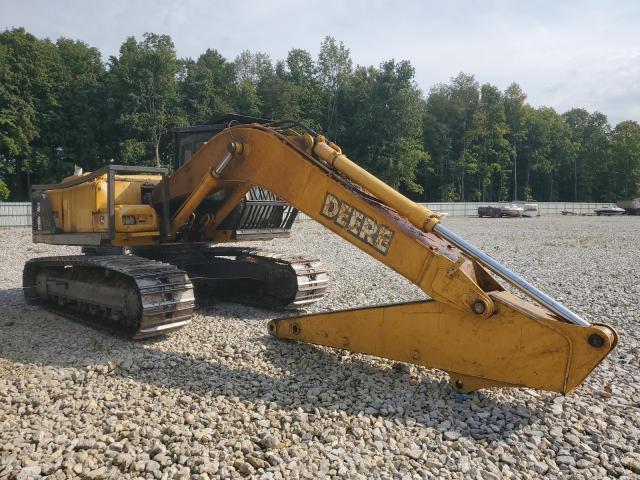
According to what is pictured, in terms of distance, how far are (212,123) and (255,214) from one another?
1505 millimetres

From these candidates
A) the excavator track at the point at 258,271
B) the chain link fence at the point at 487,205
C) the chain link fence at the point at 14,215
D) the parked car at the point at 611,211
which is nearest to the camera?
the excavator track at the point at 258,271

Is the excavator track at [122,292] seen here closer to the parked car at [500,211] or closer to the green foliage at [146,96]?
the green foliage at [146,96]

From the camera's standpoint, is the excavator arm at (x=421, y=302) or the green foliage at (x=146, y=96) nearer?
the excavator arm at (x=421, y=302)

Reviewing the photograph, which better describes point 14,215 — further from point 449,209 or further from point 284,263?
point 449,209

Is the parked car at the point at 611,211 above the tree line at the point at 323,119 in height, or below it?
below

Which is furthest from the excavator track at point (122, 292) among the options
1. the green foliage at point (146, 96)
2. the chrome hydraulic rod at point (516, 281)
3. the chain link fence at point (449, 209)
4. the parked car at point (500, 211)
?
the parked car at point (500, 211)

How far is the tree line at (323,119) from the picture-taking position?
4634 centimetres

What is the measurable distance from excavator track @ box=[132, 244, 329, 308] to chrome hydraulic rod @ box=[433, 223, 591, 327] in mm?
3463

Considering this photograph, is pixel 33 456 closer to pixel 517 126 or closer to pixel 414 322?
pixel 414 322

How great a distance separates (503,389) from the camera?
478 cm

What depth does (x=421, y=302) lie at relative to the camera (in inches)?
186

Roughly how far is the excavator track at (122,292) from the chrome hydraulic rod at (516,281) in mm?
3211

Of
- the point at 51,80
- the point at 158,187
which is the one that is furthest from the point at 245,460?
the point at 51,80

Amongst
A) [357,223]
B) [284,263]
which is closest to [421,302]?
[357,223]
